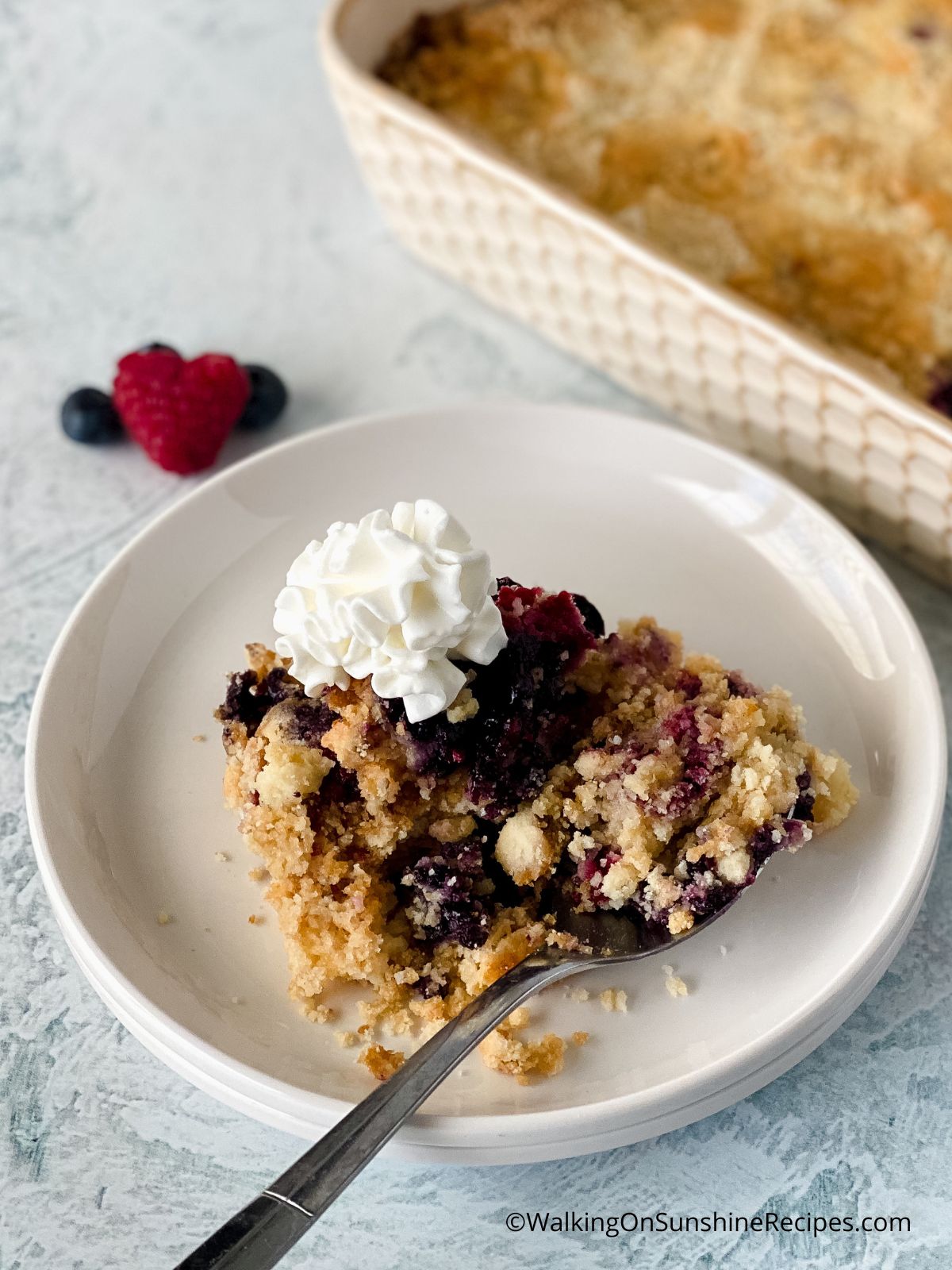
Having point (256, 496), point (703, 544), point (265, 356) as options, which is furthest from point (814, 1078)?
point (265, 356)

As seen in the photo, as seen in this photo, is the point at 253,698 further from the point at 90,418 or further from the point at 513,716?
the point at 90,418

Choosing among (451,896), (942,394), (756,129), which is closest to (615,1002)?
(451,896)

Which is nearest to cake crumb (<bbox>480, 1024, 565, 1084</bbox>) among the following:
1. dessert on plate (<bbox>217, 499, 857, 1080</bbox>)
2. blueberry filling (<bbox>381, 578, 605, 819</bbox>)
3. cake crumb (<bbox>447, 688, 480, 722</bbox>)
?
dessert on plate (<bbox>217, 499, 857, 1080</bbox>)

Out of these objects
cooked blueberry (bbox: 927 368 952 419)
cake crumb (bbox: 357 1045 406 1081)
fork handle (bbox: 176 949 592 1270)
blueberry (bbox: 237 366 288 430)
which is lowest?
→ blueberry (bbox: 237 366 288 430)

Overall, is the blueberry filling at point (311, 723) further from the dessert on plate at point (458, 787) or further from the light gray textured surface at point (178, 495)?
the light gray textured surface at point (178, 495)

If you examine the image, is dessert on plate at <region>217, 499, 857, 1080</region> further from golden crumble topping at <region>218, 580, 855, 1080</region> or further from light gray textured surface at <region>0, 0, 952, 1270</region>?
light gray textured surface at <region>0, 0, 952, 1270</region>

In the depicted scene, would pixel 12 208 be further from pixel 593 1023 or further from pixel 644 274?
pixel 593 1023

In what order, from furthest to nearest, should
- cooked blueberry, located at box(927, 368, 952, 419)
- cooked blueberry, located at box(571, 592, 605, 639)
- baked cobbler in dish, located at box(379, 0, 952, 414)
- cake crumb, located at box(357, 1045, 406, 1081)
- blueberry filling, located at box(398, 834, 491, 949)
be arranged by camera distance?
baked cobbler in dish, located at box(379, 0, 952, 414) < cooked blueberry, located at box(927, 368, 952, 419) < cooked blueberry, located at box(571, 592, 605, 639) < blueberry filling, located at box(398, 834, 491, 949) < cake crumb, located at box(357, 1045, 406, 1081)

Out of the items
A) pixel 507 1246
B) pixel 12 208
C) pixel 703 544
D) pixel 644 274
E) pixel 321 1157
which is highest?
pixel 644 274
